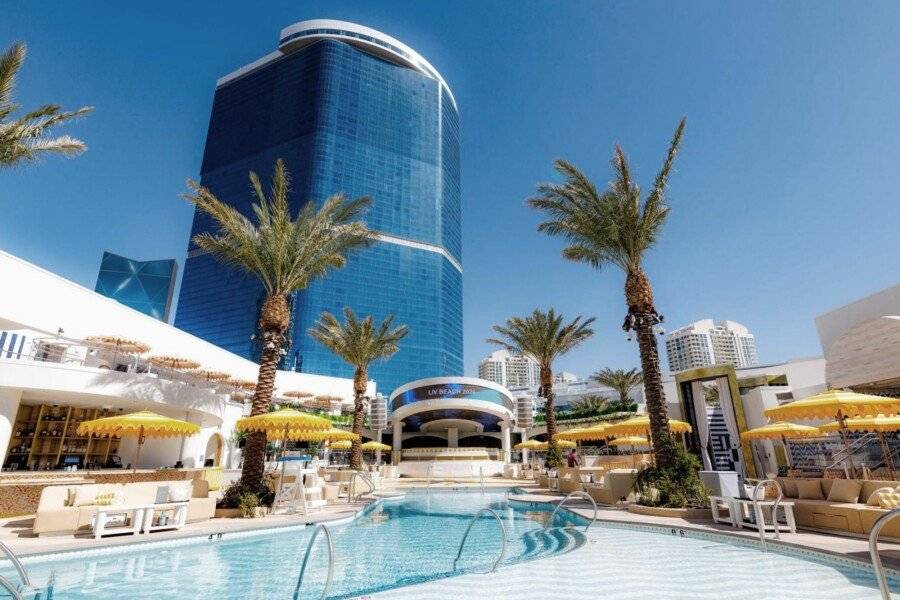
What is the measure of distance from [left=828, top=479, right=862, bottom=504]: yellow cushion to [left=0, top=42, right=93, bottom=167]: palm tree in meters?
19.3

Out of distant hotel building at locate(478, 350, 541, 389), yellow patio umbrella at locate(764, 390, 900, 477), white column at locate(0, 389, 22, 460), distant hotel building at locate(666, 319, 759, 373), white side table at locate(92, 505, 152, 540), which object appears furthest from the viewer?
distant hotel building at locate(478, 350, 541, 389)

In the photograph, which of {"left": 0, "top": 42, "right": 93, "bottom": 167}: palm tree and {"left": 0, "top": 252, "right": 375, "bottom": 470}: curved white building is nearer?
{"left": 0, "top": 42, "right": 93, "bottom": 167}: palm tree

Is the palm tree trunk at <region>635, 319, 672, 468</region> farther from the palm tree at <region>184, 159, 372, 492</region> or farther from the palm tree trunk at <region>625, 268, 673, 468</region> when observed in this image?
the palm tree at <region>184, 159, 372, 492</region>

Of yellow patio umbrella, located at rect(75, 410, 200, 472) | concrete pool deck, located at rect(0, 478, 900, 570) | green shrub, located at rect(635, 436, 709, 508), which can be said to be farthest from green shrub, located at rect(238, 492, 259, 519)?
green shrub, located at rect(635, 436, 709, 508)

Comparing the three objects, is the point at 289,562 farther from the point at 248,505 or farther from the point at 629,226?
the point at 629,226

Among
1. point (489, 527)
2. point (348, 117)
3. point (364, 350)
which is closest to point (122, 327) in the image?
point (364, 350)

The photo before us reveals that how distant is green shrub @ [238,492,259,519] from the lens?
11.2 m

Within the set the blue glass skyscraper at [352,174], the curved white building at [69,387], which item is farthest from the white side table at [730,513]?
the blue glass skyscraper at [352,174]

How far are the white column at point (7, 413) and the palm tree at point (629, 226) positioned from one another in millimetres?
19846

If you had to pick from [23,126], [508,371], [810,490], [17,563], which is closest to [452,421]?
[810,490]

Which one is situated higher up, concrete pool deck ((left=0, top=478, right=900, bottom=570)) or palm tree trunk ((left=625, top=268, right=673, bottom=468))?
palm tree trunk ((left=625, top=268, right=673, bottom=468))

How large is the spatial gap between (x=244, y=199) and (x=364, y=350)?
255 feet

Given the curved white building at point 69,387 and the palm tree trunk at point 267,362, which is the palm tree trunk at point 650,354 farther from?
the curved white building at point 69,387

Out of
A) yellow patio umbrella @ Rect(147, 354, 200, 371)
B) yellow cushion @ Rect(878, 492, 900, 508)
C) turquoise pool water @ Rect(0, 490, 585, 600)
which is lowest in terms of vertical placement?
turquoise pool water @ Rect(0, 490, 585, 600)
